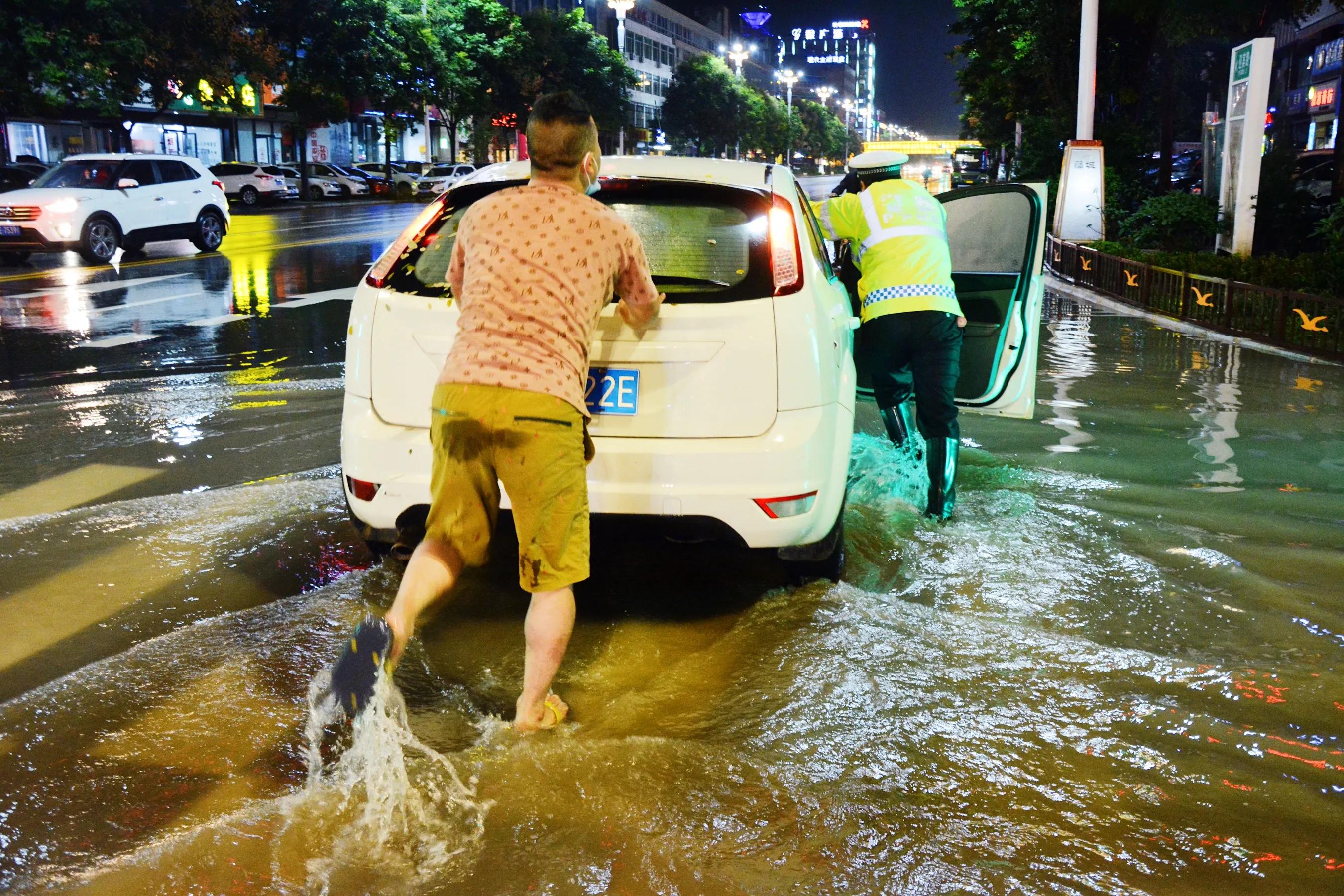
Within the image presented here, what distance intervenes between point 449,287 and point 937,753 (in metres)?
2.11

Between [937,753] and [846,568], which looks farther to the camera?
[846,568]

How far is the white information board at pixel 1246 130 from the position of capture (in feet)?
54.8

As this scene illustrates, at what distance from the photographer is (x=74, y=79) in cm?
3145

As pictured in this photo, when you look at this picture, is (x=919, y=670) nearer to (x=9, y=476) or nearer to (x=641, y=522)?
(x=641, y=522)

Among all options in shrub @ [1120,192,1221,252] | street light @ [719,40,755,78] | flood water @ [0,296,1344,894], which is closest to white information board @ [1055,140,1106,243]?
shrub @ [1120,192,1221,252]

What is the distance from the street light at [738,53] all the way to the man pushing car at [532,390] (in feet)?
397

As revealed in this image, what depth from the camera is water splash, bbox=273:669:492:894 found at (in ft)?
8.90

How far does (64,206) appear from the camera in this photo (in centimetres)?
1839

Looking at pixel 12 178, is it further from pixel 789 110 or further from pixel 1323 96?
pixel 789 110

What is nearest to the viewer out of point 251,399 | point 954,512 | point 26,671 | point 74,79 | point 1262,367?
point 26,671

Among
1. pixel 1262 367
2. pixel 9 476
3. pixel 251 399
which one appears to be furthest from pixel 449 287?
pixel 1262 367

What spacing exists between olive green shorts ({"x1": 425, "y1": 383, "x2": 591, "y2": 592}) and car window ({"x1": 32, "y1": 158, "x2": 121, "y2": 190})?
18621 mm

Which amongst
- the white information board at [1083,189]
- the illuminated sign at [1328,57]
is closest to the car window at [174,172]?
the white information board at [1083,189]

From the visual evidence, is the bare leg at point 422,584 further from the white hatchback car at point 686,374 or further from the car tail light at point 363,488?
the car tail light at point 363,488
